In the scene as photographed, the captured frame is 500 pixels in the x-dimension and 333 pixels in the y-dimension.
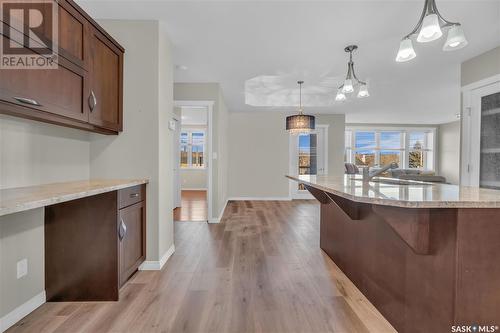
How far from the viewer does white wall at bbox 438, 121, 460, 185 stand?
8055 mm

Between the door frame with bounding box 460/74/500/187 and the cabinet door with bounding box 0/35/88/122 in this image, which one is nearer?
the cabinet door with bounding box 0/35/88/122

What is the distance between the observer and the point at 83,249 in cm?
185

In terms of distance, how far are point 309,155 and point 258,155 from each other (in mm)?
1528

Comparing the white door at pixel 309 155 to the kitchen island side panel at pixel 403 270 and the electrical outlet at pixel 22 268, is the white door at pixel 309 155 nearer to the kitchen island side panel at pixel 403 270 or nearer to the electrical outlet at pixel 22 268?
the kitchen island side panel at pixel 403 270

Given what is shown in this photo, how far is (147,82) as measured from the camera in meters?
2.42

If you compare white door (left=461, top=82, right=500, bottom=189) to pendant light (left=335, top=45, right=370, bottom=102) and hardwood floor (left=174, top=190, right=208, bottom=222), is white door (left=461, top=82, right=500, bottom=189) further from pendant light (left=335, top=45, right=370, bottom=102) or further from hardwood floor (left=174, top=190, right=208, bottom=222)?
hardwood floor (left=174, top=190, right=208, bottom=222)

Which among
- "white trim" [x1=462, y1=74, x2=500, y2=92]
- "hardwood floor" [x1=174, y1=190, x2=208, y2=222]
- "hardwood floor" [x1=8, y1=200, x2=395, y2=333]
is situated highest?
"white trim" [x1=462, y1=74, x2=500, y2=92]

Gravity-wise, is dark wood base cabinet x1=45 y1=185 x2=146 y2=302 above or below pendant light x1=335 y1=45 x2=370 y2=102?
below

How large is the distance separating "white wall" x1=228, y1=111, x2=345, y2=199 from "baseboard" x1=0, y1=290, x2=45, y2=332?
493 cm

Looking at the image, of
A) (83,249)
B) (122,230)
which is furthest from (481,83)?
(83,249)

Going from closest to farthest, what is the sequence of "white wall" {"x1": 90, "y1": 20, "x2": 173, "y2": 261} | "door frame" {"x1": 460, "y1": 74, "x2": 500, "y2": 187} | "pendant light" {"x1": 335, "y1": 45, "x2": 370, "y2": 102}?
"white wall" {"x1": 90, "y1": 20, "x2": 173, "y2": 261}
"pendant light" {"x1": 335, "y1": 45, "x2": 370, "y2": 102}
"door frame" {"x1": 460, "y1": 74, "x2": 500, "y2": 187}

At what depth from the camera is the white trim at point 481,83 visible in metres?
2.94

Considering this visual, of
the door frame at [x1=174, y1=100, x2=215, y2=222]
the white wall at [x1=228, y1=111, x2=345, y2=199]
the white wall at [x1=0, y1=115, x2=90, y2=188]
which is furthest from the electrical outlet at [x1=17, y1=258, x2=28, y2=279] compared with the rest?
the white wall at [x1=228, y1=111, x2=345, y2=199]

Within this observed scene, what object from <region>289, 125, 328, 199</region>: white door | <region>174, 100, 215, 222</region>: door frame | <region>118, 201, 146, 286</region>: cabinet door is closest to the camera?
<region>118, 201, 146, 286</region>: cabinet door
